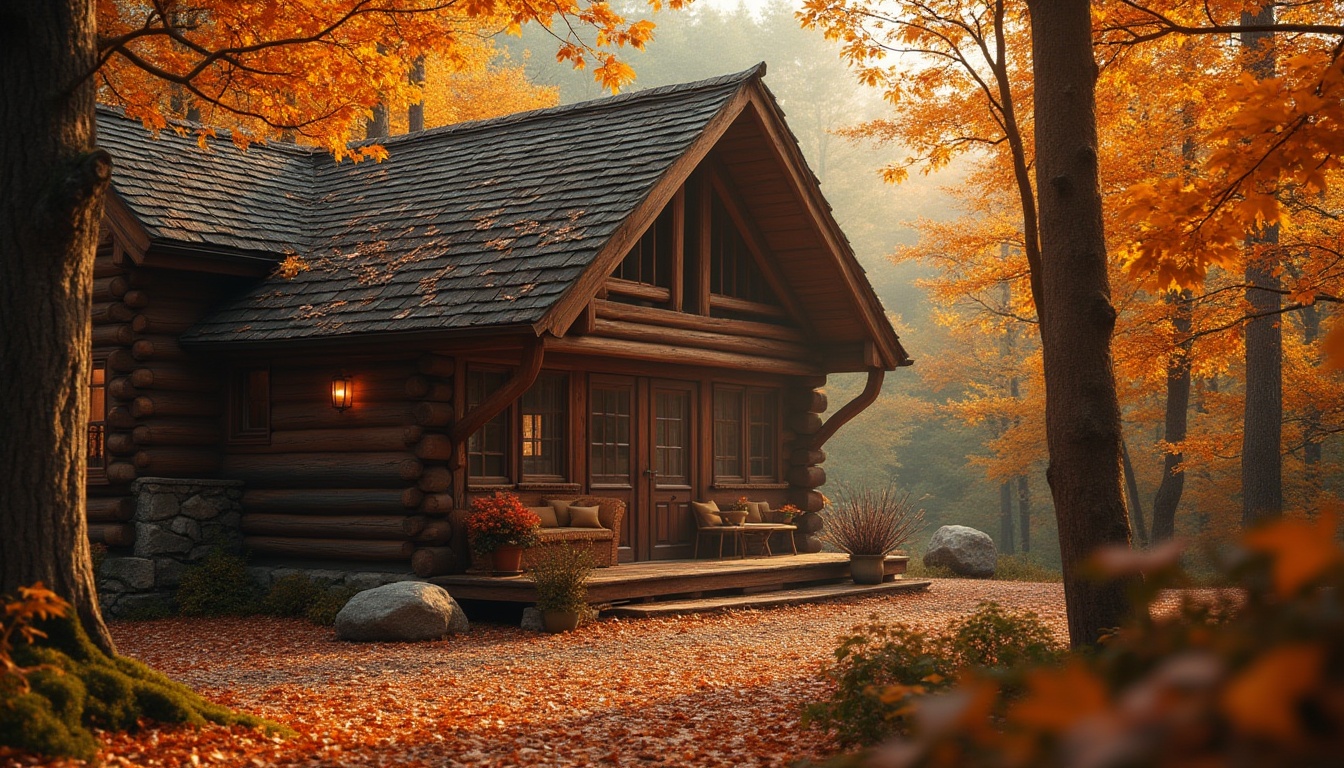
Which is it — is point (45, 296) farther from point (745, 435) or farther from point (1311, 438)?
point (1311, 438)

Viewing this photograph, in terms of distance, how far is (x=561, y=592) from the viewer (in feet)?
36.1

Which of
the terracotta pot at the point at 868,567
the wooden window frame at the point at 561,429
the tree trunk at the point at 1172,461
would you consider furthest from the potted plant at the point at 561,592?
the tree trunk at the point at 1172,461

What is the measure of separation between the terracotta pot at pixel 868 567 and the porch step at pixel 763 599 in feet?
0.34

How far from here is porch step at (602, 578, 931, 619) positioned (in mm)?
12188

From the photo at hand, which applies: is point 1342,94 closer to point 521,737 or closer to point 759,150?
point 521,737

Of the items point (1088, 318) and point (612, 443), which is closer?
point (1088, 318)

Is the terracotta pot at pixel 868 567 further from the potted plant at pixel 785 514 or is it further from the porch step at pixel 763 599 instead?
the potted plant at pixel 785 514

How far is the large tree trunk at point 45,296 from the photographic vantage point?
5.87 meters

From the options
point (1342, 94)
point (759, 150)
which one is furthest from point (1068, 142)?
point (759, 150)

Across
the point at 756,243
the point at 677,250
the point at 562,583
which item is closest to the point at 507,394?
the point at 562,583

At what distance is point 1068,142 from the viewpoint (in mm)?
7039

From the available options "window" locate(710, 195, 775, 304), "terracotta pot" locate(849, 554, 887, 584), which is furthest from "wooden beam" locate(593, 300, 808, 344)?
"terracotta pot" locate(849, 554, 887, 584)

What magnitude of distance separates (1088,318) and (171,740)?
5255mm

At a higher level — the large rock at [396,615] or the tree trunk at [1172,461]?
the tree trunk at [1172,461]
